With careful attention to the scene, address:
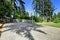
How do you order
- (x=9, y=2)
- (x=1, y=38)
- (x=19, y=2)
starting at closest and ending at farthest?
(x=1, y=38), (x=9, y=2), (x=19, y=2)

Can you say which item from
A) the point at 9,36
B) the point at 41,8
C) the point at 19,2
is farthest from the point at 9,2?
the point at 41,8

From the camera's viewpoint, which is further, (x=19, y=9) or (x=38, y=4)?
(x=38, y=4)

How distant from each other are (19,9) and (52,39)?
4.91 meters

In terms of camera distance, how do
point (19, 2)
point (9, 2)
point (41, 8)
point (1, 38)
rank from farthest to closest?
point (41, 8) → point (19, 2) → point (9, 2) → point (1, 38)

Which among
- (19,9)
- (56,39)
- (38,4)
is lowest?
(56,39)

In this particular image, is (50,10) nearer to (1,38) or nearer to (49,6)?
(49,6)

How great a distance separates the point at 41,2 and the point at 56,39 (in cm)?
4710

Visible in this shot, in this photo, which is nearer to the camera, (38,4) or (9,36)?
(9,36)

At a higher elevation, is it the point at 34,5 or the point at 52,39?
the point at 34,5

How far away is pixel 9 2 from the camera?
10.9 meters

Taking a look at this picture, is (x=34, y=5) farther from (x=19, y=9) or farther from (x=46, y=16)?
(x=19, y=9)

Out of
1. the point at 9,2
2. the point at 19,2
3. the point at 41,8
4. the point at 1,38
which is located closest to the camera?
the point at 1,38

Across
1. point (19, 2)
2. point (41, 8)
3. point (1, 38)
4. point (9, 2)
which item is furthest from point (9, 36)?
point (41, 8)

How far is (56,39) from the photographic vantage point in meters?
9.42
